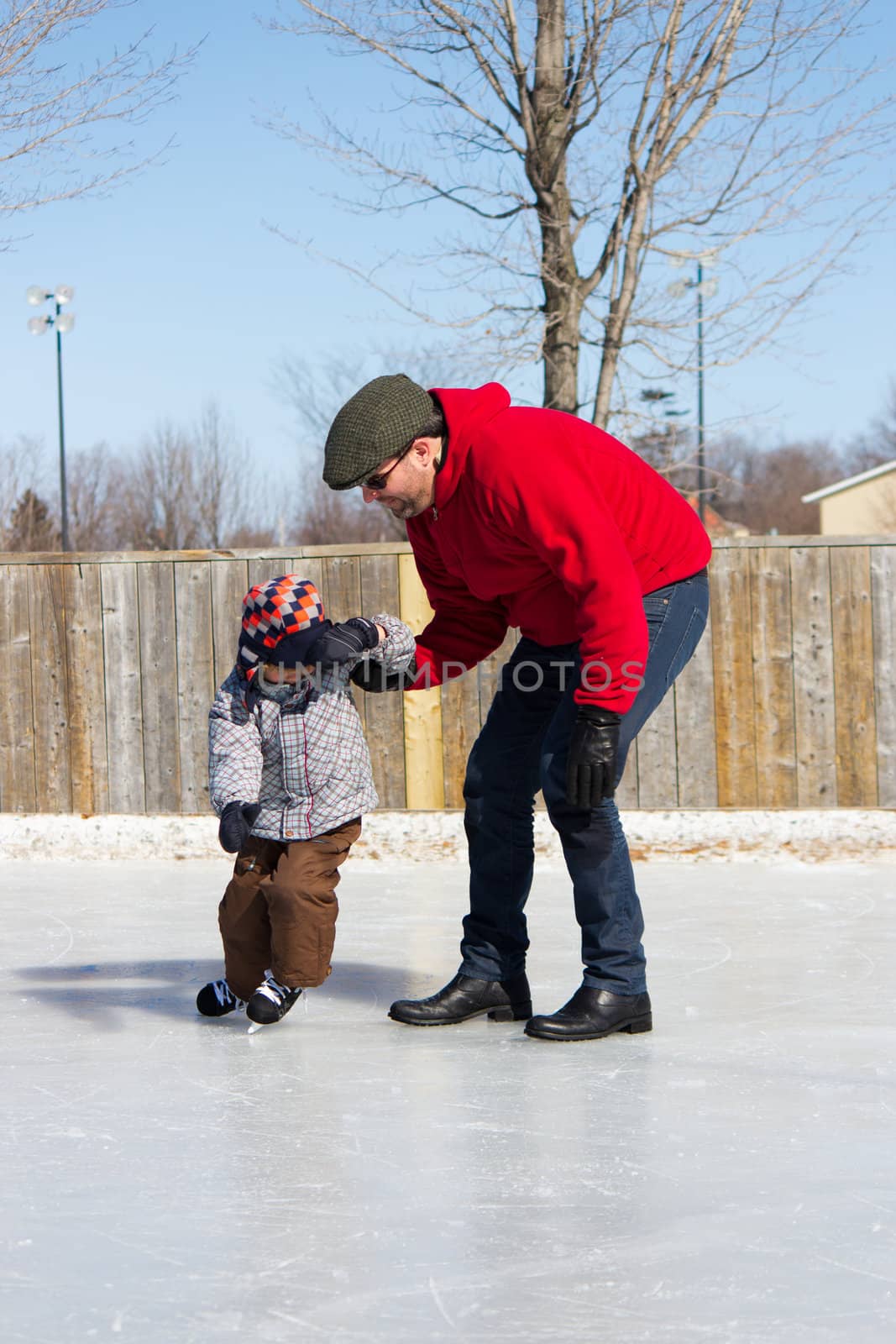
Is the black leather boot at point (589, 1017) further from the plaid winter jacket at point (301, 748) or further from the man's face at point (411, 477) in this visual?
the man's face at point (411, 477)

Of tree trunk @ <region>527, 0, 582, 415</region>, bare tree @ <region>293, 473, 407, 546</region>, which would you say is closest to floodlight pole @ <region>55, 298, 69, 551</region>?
bare tree @ <region>293, 473, 407, 546</region>

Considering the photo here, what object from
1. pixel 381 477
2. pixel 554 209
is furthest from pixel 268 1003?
pixel 554 209

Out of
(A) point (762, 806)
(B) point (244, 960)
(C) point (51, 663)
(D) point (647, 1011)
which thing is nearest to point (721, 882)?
(A) point (762, 806)

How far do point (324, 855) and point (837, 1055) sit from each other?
3.32ft

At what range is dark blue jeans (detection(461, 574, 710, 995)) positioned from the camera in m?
2.47

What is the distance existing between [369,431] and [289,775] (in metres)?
0.75

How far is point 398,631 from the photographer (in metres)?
2.72

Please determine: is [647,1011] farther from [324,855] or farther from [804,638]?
[804,638]

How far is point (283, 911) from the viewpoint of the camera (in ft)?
8.51

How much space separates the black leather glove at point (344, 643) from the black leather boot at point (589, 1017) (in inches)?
30.1

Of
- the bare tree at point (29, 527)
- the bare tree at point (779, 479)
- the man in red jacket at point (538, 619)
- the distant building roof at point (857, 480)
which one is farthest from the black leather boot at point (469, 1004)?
the bare tree at point (779, 479)

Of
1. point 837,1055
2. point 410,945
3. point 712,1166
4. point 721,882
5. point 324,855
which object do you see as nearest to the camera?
point 712,1166

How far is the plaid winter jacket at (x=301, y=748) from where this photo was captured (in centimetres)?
266

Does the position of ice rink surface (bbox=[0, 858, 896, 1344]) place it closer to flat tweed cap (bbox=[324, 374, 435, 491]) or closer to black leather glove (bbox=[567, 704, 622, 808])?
black leather glove (bbox=[567, 704, 622, 808])
